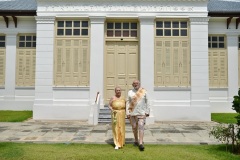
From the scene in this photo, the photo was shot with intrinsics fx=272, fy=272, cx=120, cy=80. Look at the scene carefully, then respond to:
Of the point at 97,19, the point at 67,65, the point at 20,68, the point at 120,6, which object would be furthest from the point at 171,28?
the point at 20,68

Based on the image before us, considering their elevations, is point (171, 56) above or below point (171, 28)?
below

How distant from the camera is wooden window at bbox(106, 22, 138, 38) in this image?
44.7 ft

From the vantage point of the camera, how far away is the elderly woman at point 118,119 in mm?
7145

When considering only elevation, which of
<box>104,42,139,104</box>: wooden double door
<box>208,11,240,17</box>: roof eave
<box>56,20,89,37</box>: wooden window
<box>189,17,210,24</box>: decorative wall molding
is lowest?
<box>104,42,139,104</box>: wooden double door

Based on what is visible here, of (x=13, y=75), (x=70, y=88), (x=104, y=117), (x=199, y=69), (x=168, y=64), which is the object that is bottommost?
(x=104, y=117)

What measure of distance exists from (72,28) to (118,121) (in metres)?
7.54

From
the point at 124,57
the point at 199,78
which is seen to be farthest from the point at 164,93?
the point at 124,57

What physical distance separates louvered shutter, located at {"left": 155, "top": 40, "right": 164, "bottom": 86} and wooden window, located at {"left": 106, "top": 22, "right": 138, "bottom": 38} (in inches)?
51.2

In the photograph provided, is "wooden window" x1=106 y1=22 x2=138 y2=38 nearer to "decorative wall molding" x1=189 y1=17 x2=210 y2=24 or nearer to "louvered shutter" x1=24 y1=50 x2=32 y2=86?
"decorative wall molding" x1=189 y1=17 x2=210 y2=24

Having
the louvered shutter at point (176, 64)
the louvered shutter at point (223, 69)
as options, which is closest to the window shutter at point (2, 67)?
the louvered shutter at point (176, 64)

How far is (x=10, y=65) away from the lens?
602 inches

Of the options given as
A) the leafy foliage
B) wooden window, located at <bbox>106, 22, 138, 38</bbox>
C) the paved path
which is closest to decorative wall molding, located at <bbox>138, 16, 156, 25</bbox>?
wooden window, located at <bbox>106, 22, 138, 38</bbox>

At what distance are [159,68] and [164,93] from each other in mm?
1235

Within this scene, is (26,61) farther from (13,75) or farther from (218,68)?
(218,68)
